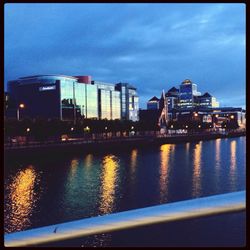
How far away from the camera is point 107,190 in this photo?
77.0 ft

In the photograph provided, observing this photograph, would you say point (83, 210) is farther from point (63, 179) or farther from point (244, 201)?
point (244, 201)

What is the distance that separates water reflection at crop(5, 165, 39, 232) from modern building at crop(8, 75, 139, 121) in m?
41.4

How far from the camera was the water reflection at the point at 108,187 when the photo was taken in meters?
18.6

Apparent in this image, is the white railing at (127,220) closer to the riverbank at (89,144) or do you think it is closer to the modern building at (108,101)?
the riverbank at (89,144)

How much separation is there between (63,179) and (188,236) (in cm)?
1573

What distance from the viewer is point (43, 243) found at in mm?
1081

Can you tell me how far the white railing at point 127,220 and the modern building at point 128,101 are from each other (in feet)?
292

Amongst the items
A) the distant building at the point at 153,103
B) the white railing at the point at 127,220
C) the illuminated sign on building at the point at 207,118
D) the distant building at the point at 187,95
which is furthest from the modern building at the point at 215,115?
the white railing at the point at 127,220

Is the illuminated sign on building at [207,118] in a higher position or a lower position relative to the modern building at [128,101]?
lower

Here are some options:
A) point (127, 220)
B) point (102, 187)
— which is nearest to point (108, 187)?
point (102, 187)

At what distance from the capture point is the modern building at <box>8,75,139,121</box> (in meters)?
72.8

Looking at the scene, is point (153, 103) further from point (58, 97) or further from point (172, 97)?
point (58, 97)

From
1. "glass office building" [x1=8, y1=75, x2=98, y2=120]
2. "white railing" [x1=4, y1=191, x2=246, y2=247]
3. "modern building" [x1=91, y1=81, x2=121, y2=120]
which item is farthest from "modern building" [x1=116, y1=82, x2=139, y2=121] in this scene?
"white railing" [x1=4, y1=191, x2=246, y2=247]
